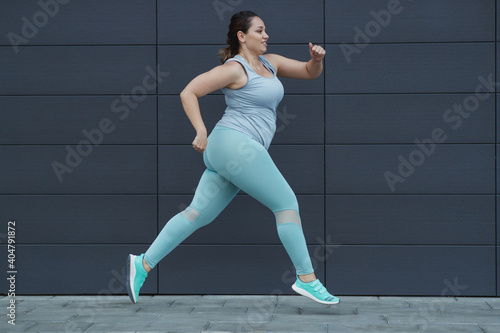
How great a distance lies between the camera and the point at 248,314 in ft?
12.0

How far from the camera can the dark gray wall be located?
13.9ft

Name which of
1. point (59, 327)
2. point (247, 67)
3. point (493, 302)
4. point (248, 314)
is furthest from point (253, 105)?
point (493, 302)

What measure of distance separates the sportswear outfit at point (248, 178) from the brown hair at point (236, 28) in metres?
0.12

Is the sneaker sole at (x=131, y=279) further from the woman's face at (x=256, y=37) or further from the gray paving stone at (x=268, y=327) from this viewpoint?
the woman's face at (x=256, y=37)

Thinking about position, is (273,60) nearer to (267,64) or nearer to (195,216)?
(267,64)

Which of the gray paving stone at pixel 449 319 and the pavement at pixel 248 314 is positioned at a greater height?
the gray paving stone at pixel 449 319

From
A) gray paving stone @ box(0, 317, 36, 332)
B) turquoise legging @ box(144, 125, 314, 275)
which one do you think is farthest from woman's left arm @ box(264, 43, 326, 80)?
gray paving stone @ box(0, 317, 36, 332)

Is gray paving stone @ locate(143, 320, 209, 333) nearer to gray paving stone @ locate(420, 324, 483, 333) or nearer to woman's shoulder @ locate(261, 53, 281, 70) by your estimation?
gray paving stone @ locate(420, 324, 483, 333)

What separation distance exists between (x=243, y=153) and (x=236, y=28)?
0.77m

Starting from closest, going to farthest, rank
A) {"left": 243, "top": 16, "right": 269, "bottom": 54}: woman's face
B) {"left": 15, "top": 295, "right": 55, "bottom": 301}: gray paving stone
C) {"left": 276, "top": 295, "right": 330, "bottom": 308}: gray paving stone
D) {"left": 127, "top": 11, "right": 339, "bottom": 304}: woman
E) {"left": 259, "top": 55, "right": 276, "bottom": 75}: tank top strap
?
1. {"left": 127, "top": 11, "right": 339, "bottom": 304}: woman
2. {"left": 243, "top": 16, "right": 269, "bottom": 54}: woman's face
3. {"left": 259, "top": 55, "right": 276, "bottom": 75}: tank top strap
4. {"left": 276, "top": 295, "right": 330, "bottom": 308}: gray paving stone
5. {"left": 15, "top": 295, "right": 55, "bottom": 301}: gray paving stone

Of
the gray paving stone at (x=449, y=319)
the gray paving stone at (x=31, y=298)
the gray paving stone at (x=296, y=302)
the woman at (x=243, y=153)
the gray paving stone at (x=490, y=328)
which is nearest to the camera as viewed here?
the gray paving stone at (x=490, y=328)

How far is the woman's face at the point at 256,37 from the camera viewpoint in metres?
3.70

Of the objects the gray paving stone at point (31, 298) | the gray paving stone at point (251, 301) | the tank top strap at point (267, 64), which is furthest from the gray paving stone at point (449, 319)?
the gray paving stone at point (31, 298)

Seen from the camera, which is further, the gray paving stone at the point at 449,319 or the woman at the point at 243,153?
the woman at the point at 243,153
